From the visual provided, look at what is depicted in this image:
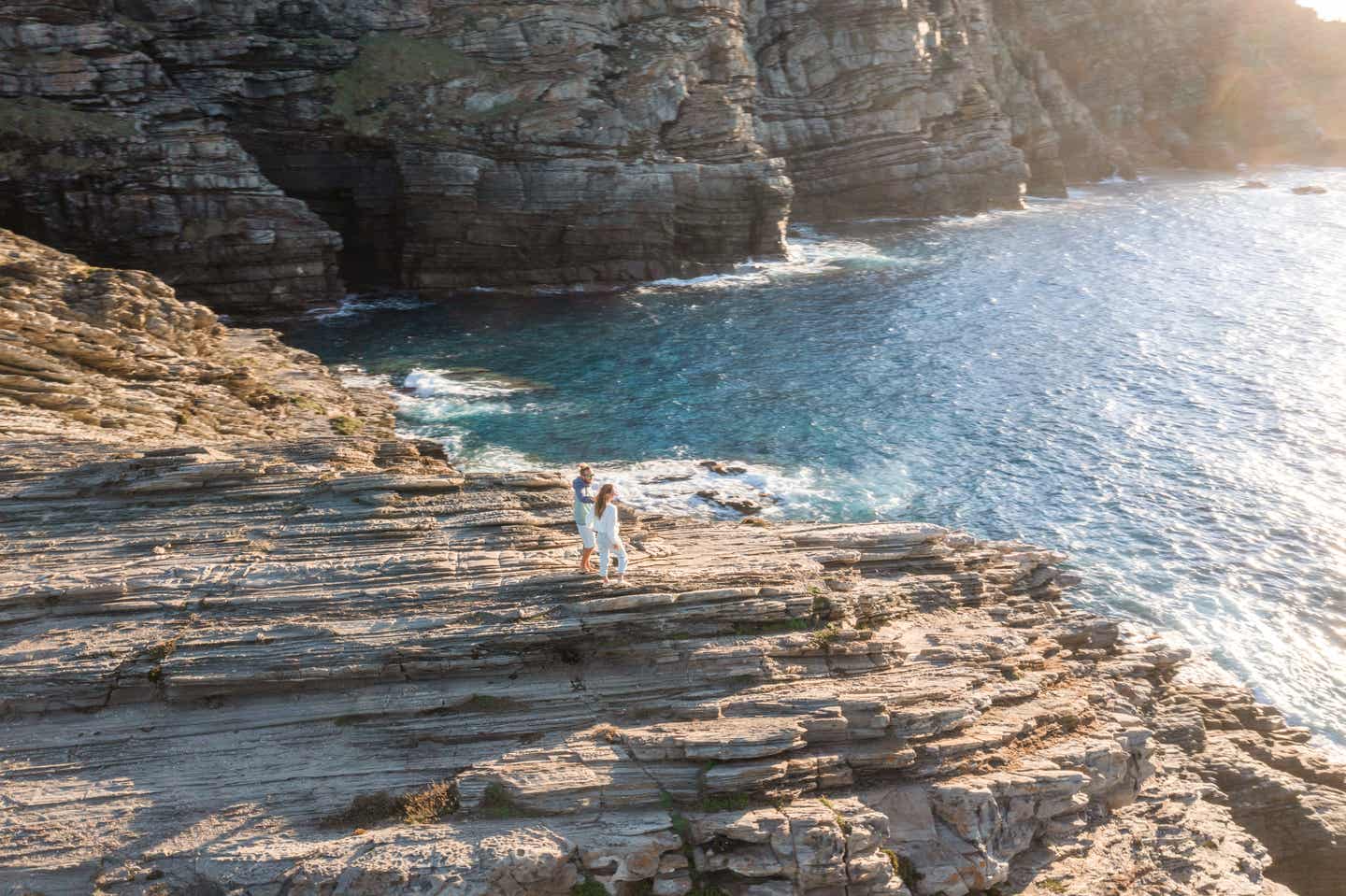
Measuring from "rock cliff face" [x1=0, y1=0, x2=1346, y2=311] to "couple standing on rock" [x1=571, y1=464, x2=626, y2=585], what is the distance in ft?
149

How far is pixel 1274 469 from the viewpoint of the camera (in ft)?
135

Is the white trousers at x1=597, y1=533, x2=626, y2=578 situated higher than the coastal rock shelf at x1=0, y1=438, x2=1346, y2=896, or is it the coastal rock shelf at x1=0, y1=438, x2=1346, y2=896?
the white trousers at x1=597, y1=533, x2=626, y2=578

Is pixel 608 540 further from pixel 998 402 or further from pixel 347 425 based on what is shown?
pixel 998 402

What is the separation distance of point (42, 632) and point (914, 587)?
19329 mm

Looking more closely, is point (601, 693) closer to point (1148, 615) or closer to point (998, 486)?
point (1148, 615)

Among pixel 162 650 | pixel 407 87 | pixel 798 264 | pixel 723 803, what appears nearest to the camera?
pixel 723 803

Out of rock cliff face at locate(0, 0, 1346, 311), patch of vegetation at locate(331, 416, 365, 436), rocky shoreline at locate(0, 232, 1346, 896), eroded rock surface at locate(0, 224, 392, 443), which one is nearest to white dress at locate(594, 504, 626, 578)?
rocky shoreline at locate(0, 232, 1346, 896)

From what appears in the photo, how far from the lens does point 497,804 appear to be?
16.4 metres

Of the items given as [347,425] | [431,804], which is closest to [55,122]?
→ [347,425]

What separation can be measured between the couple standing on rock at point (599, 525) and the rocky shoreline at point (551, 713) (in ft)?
2.98

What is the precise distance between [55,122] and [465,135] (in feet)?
77.7

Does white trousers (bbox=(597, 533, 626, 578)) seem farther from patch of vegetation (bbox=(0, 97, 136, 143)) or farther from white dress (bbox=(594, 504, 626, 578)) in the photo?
patch of vegetation (bbox=(0, 97, 136, 143))

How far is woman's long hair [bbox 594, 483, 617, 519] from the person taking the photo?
1950cm

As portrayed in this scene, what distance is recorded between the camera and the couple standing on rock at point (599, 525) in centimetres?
1973
